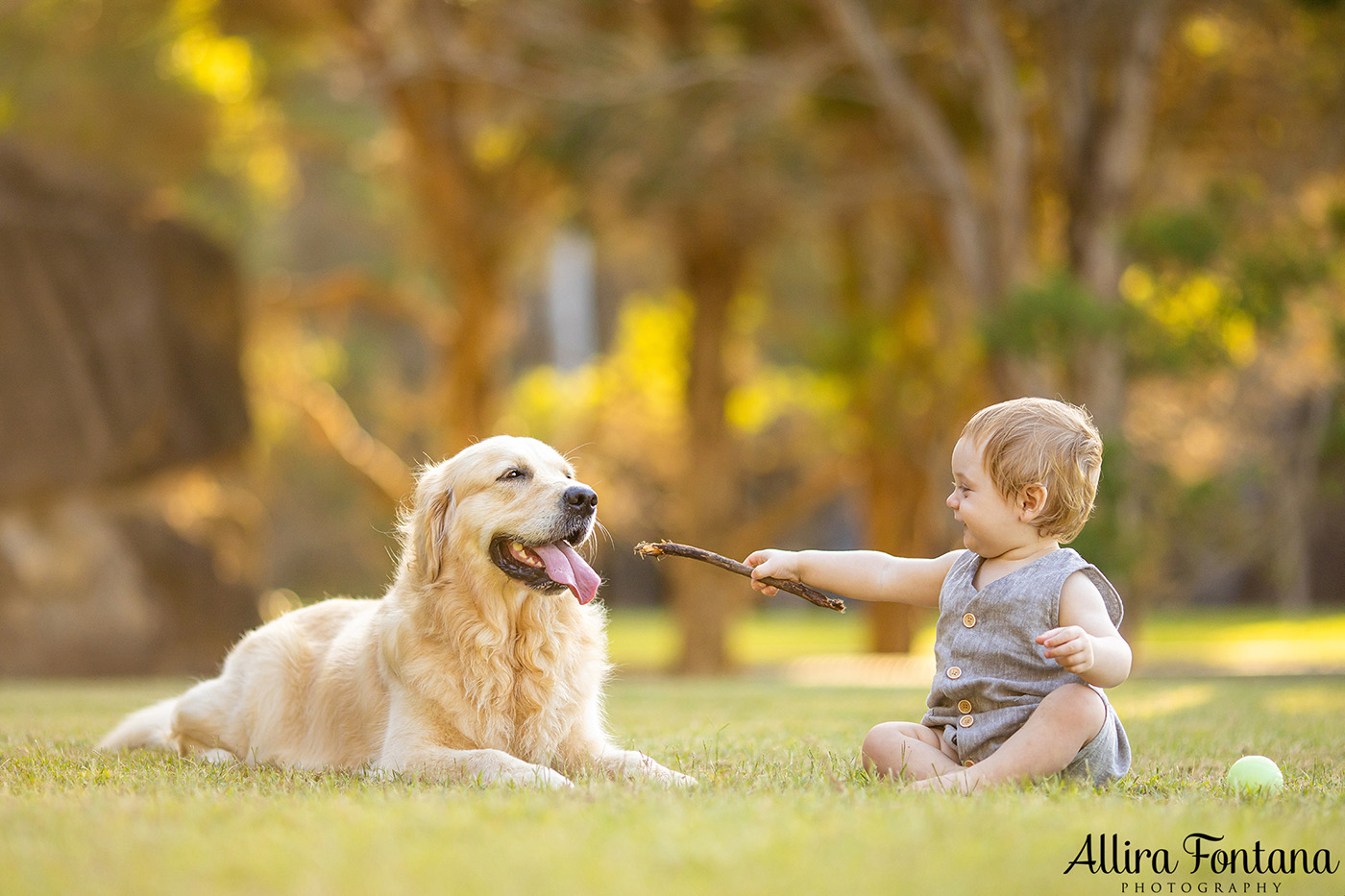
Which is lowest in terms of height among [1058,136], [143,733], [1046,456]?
[143,733]

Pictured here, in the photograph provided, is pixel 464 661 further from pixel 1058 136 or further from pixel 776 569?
pixel 1058 136

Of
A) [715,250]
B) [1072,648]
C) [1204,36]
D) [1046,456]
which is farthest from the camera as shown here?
[715,250]

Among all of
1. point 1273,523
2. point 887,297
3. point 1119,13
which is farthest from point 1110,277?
point 887,297

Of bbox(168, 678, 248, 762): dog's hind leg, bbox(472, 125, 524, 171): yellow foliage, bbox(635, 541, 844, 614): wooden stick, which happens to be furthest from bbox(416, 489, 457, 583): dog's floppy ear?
bbox(472, 125, 524, 171): yellow foliage

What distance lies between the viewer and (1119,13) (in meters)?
10.9

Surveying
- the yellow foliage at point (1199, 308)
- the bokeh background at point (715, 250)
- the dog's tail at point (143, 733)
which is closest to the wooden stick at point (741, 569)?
the dog's tail at point (143, 733)

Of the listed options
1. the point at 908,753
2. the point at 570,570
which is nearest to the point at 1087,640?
the point at 908,753

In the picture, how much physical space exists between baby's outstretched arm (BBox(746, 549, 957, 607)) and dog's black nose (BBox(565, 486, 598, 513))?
23.2 inches

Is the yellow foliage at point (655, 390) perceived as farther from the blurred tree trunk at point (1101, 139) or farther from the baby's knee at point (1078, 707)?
the baby's knee at point (1078, 707)

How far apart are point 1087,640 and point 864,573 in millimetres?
777

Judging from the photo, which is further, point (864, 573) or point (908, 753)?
point (864, 573)

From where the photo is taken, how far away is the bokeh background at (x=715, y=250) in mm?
10953

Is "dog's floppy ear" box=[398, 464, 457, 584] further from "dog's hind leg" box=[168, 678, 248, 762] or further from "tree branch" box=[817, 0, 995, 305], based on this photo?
"tree branch" box=[817, 0, 995, 305]

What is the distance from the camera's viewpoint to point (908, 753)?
3.15m
